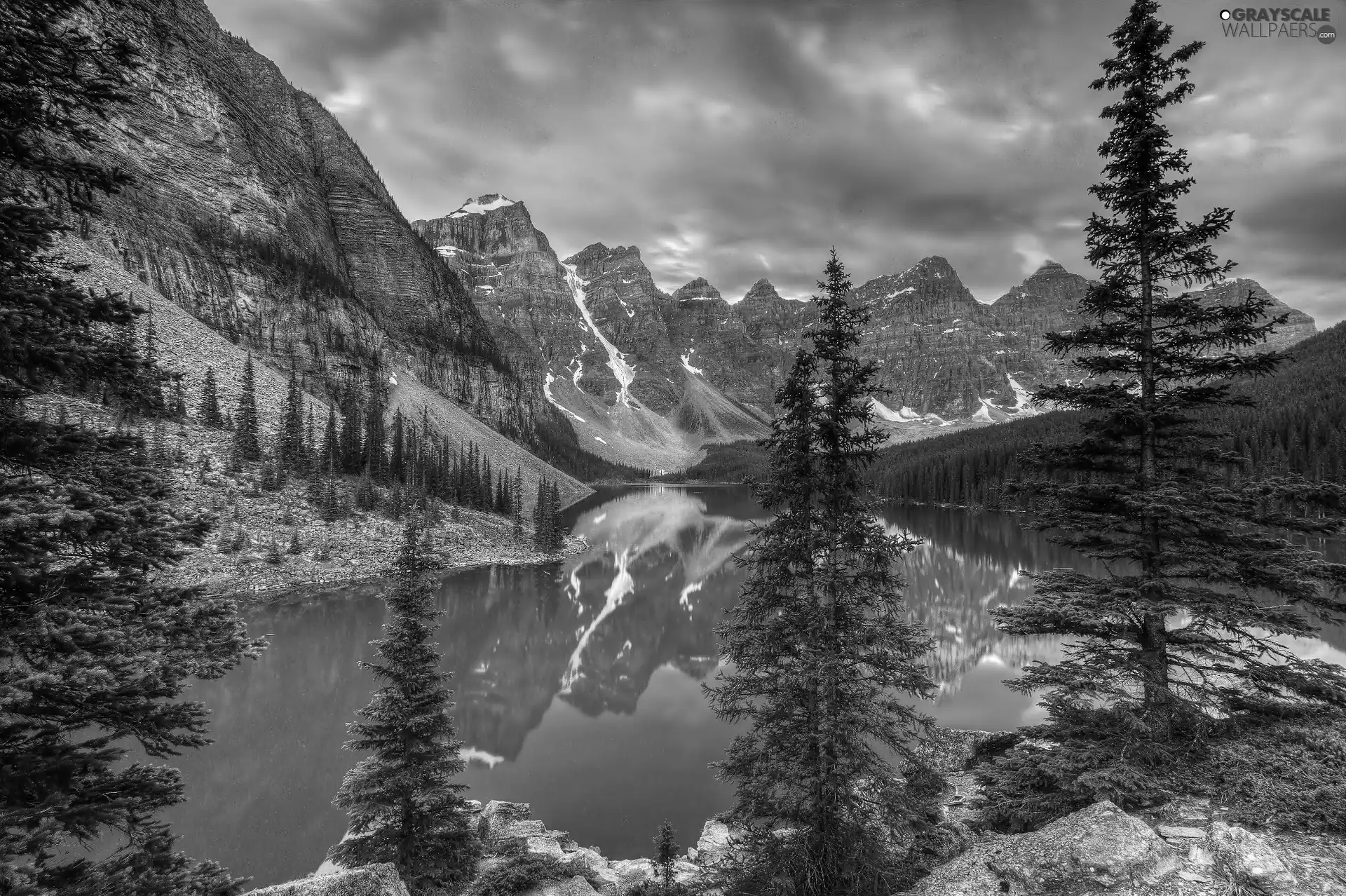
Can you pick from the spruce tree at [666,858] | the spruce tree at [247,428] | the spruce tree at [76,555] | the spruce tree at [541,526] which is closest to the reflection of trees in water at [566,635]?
the spruce tree at [541,526]

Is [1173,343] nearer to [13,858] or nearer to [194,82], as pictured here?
[13,858]

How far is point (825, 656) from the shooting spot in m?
9.46

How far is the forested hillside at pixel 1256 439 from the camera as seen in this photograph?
70.8 m

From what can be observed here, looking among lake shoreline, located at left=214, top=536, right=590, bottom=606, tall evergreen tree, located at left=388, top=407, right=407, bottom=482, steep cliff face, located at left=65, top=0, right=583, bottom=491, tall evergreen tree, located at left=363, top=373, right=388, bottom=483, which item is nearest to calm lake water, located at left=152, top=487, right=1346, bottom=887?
lake shoreline, located at left=214, top=536, right=590, bottom=606

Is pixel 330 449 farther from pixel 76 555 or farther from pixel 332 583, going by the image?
pixel 76 555

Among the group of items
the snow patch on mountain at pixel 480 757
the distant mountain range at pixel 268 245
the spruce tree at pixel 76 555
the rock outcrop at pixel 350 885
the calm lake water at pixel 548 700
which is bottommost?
the snow patch on mountain at pixel 480 757

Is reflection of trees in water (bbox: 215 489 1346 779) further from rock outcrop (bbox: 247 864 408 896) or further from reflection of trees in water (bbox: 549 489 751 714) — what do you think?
rock outcrop (bbox: 247 864 408 896)

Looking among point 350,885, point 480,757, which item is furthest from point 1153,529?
point 480,757

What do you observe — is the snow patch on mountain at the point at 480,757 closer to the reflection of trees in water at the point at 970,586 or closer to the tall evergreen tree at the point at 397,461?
the reflection of trees in water at the point at 970,586

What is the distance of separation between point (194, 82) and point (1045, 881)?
114 meters

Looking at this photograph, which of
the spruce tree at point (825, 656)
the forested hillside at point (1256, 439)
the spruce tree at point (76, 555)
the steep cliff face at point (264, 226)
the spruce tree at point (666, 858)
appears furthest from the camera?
the steep cliff face at point (264, 226)

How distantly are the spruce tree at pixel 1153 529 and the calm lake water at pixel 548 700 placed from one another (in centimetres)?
1100

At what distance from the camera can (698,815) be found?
54.3ft

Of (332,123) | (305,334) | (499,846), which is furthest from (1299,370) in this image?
(332,123)
